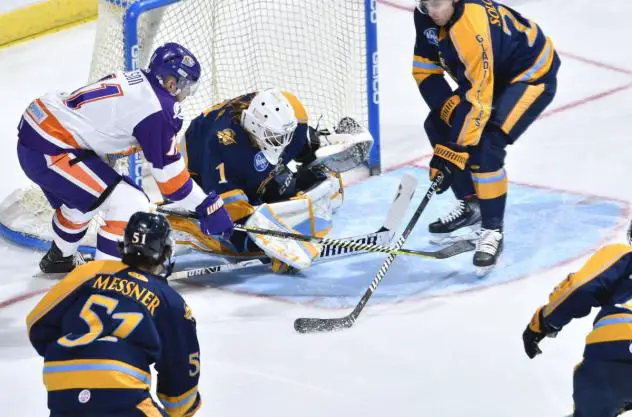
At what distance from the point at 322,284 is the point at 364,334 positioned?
457 mm

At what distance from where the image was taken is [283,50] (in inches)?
215

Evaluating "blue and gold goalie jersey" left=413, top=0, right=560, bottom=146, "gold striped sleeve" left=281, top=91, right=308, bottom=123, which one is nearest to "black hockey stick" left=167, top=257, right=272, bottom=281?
"gold striped sleeve" left=281, top=91, right=308, bottom=123

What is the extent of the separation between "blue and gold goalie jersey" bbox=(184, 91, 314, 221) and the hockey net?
54 centimetres

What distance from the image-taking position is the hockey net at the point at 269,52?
16.6ft

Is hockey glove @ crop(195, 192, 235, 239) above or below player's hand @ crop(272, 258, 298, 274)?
above

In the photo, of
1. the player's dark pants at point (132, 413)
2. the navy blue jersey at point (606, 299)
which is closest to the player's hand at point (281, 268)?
the navy blue jersey at point (606, 299)

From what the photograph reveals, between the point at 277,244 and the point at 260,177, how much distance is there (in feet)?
0.95

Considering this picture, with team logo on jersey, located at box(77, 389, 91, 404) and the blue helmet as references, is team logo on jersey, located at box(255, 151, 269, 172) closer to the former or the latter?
the blue helmet

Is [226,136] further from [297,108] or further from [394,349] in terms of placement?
[394,349]

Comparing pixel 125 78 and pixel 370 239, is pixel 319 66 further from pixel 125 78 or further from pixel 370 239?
pixel 125 78

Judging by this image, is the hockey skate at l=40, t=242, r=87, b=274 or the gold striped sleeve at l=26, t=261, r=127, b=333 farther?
the hockey skate at l=40, t=242, r=87, b=274

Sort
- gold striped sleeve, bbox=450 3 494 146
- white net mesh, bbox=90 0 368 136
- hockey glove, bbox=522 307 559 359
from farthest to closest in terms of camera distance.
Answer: white net mesh, bbox=90 0 368 136
gold striped sleeve, bbox=450 3 494 146
hockey glove, bbox=522 307 559 359

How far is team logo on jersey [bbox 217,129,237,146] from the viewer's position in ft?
14.7

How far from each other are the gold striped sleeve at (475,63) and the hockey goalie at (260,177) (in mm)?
633
